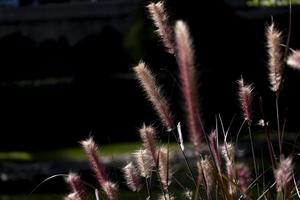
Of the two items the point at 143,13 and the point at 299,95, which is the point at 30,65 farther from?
the point at 299,95

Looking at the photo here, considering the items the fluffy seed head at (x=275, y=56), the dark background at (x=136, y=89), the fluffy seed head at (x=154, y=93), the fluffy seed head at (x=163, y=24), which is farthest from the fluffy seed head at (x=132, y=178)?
the dark background at (x=136, y=89)

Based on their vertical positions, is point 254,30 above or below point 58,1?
below

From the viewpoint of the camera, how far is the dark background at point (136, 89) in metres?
12.7

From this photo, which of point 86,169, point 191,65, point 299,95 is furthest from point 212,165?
point 299,95

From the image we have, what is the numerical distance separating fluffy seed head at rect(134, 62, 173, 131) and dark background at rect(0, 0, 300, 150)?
27.9 ft

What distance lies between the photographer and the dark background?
41.8ft

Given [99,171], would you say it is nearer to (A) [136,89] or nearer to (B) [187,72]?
(B) [187,72]

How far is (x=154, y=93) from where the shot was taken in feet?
8.56

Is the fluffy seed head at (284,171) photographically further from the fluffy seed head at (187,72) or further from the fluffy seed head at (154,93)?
the fluffy seed head at (154,93)

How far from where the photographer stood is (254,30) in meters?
16.8

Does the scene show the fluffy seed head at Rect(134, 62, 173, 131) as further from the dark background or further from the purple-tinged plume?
the dark background

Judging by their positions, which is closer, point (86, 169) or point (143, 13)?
point (86, 169)

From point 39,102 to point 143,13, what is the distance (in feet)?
6.70

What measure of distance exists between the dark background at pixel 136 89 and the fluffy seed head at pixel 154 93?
8516 millimetres
